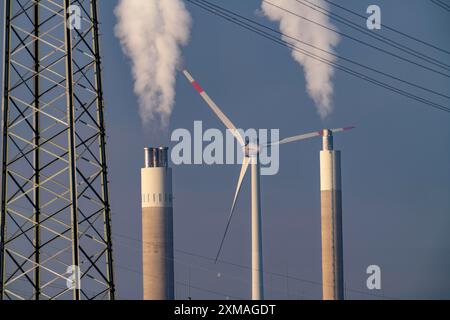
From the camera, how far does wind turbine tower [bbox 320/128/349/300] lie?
6777 inches

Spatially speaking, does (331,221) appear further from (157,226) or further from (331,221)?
(157,226)

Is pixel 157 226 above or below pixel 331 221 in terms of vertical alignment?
below

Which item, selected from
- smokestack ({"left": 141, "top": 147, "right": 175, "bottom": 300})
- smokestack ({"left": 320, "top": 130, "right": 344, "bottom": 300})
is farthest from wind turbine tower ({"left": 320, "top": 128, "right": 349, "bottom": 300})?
smokestack ({"left": 141, "top": 147, "right": 175, "bottom": 300})

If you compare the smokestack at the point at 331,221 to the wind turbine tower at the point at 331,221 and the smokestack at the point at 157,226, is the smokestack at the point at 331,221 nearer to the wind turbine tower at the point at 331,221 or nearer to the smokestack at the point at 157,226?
the wind turbine tower at the point at 331,221

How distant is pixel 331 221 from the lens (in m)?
173

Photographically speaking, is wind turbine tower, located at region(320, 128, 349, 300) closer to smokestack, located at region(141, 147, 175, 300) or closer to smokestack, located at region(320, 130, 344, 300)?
smokestack, located at region(320, 130, 344, 300)

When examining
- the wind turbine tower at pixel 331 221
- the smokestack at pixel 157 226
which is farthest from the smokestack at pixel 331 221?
the smokestack at pixel 157 226

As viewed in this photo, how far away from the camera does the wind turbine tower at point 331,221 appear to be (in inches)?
6777

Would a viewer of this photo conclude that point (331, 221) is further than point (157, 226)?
Yes

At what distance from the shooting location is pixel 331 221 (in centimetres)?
17275

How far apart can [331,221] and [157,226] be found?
1143 inches

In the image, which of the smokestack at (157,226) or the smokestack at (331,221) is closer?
the smokestack at (157,226)

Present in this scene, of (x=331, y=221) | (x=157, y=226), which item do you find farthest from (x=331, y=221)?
(x=157, y=226)
